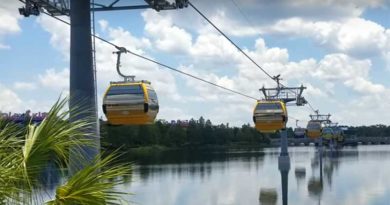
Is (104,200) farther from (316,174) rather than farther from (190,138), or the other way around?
(190,138)

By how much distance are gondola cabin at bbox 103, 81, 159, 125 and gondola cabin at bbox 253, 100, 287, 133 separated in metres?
17.8

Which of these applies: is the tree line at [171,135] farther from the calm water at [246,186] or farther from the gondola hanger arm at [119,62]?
the gondola hanger arm at [119,62]

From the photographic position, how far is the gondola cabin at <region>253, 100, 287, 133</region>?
111 feet

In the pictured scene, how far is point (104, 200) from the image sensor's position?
3.77m

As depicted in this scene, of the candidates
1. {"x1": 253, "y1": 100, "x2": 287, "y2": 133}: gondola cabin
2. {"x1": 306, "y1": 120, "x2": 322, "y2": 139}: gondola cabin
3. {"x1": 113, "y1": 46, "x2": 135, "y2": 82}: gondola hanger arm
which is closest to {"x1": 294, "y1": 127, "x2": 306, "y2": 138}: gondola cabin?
{"x1": 306, "y1": 120, "x2": 322, "y2": 139}: gondola cabin

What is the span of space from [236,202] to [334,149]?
99.4 meters

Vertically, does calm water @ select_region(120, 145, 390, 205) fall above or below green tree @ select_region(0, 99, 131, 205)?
below

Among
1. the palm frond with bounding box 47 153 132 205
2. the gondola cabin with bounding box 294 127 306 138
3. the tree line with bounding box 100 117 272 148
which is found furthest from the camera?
the tree line with bounding box 100 117 272 148

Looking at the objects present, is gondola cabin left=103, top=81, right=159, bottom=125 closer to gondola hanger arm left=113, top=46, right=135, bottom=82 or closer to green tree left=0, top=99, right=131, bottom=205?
gondola hanger arm left=113, top=46, right=135, bottom=82

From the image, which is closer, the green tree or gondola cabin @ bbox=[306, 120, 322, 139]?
the green tree

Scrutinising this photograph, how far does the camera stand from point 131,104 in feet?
52.5

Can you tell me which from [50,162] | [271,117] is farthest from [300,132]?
[50,162]

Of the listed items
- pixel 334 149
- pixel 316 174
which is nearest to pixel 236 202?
pixel 316 174

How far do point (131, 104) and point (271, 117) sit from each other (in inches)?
739
